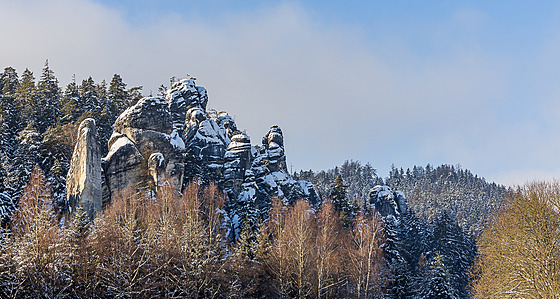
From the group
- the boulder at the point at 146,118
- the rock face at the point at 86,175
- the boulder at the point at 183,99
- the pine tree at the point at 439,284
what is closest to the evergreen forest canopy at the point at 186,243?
the pine tree at the point at 439,284

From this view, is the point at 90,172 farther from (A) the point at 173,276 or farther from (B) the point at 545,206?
(B) the point at 545,206

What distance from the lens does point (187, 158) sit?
58.1 metres

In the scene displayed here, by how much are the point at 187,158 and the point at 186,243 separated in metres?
25.9

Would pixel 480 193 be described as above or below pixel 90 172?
above

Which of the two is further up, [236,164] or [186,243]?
[236,164]

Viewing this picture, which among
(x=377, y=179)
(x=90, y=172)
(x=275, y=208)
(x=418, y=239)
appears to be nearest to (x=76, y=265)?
(x=90, y=172)

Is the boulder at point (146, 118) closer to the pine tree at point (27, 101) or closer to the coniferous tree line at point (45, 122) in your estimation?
the coniferous tree line at point (45, 122)

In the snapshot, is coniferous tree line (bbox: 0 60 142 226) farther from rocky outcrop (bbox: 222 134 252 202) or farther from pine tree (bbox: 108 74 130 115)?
rocky outcrop (bbox: 222 134 252 202)

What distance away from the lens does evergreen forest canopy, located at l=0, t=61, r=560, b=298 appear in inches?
1120

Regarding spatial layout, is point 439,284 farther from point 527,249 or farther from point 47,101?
point 47,101

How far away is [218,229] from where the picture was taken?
47.4 metres

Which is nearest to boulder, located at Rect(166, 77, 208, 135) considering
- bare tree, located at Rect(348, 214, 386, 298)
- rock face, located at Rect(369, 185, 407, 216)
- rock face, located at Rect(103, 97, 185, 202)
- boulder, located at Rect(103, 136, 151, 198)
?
rock face, located at Rect(103, 97, 185, 202)

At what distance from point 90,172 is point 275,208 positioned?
64.4 ft

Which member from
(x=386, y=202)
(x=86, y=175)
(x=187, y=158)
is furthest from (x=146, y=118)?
(x=386, y=202)
